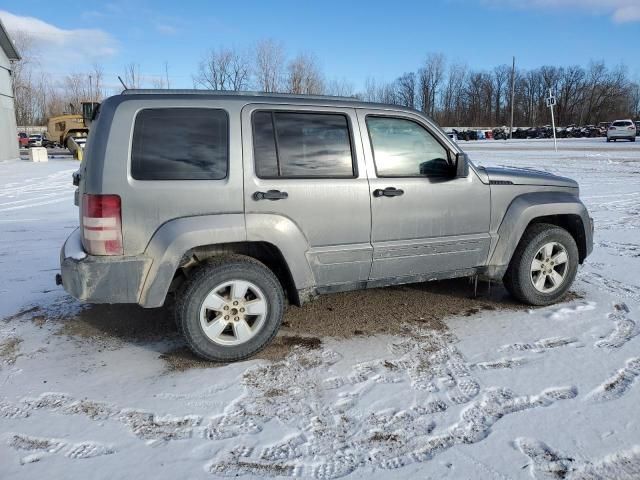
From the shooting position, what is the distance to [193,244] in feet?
11.2

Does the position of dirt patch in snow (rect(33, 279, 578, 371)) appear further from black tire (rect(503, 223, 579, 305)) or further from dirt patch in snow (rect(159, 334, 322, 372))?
black tire (rect(503, 223, 579, 305))

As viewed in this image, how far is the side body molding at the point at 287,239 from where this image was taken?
3.56 metres

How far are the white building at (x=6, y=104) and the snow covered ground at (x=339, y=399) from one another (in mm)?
26967

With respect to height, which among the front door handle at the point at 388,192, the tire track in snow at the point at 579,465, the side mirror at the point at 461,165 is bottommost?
the tire track in snow at the point at 579,465

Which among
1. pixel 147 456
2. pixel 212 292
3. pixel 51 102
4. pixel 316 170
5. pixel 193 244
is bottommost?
pixel 147 456

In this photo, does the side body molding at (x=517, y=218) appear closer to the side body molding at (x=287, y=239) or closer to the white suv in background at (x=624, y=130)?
the side body molding at (x=287, y=239)

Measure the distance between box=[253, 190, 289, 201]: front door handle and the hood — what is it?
6.39 feet

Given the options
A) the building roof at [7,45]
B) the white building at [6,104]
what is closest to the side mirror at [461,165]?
the white building at [6,104]

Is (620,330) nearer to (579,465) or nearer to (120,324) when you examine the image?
(579,465)

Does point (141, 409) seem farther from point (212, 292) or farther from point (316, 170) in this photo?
point (316, 170)

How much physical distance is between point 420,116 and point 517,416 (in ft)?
8.15

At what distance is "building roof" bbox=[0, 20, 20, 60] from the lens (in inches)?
1074

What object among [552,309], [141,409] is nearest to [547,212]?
[552,309]

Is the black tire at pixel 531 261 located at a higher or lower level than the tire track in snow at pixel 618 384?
higher
